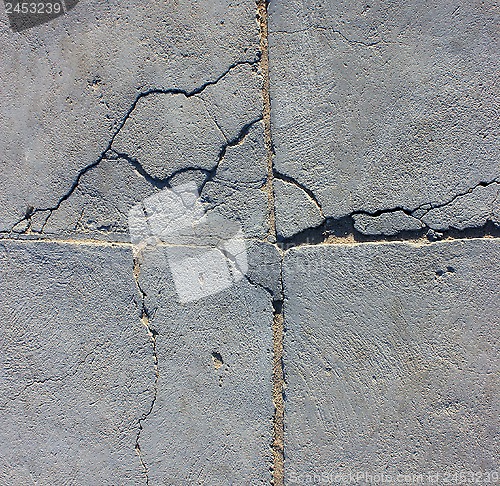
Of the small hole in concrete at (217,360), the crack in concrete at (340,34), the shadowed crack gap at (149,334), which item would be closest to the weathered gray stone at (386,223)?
the crack in concrete at (340,34)

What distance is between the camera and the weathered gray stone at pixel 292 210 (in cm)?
240

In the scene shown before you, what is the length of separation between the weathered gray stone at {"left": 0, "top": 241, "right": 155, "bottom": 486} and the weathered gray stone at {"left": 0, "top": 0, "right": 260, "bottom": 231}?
1.25 ft

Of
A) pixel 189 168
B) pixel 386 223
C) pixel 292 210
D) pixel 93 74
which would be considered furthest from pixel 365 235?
pixel 93 74

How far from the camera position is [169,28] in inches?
96.0

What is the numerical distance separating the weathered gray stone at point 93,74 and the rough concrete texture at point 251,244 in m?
0.01

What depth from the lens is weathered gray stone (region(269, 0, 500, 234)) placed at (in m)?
2.37

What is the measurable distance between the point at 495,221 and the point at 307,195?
107cm

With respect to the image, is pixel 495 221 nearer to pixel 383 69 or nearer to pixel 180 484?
pixel 383 69

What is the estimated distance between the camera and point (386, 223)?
238 cm

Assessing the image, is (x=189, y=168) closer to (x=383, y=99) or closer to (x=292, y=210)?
(x=292, y=210)

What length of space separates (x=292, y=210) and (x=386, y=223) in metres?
0.54

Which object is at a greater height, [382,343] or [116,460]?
[382,343]

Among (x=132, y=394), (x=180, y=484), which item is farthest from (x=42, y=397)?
(x=180, y=484)

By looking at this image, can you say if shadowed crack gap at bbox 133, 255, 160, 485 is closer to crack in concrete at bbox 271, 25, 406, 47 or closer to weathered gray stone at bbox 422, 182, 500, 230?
crack in concrete at bbox 271, 25, 406, 47
